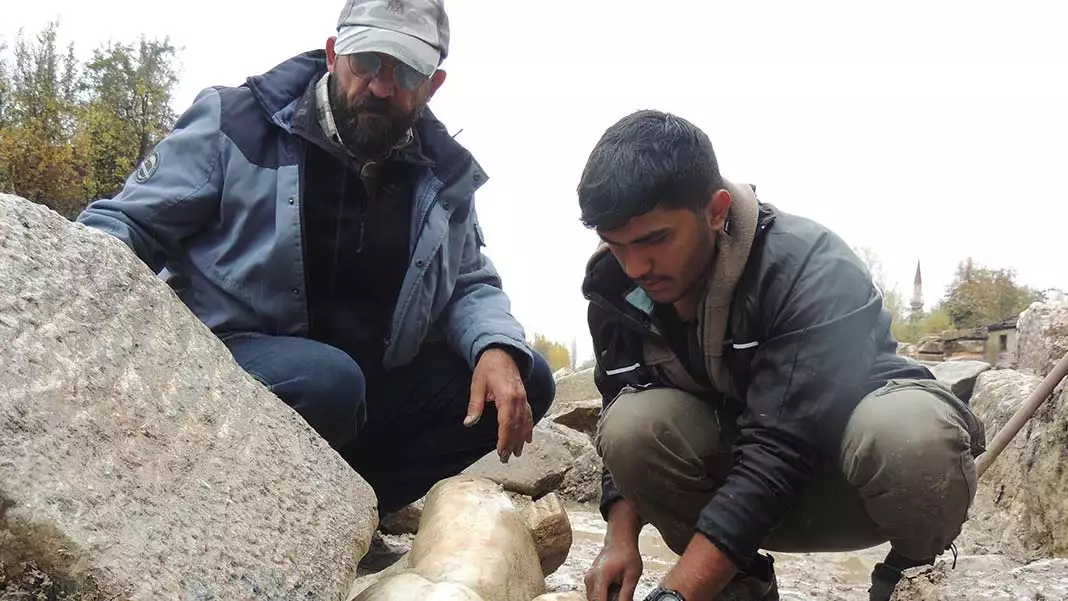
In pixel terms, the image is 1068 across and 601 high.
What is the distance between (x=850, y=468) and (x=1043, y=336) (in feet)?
8.49

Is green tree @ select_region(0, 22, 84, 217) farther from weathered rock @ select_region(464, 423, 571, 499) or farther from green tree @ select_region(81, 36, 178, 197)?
weathered rock @ select_region(464, 423, 571, 499)

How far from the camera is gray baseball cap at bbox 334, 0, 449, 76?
8.93 feet

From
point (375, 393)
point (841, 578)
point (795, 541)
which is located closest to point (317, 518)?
point (375, 393)

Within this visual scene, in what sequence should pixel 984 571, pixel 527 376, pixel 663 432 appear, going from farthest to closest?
pixel 527 376, pixel 663 432, pixel 984 571

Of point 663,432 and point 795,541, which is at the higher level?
point 663,432

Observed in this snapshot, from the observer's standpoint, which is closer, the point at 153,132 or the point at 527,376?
the point at 527,376

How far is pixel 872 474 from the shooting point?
215 cm

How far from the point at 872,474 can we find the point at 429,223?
4.97 ft

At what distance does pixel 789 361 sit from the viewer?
211cm

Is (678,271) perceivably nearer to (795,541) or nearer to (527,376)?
(527,376)

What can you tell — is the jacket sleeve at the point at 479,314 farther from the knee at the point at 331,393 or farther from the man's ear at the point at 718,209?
the man's ear at the point at 718,209

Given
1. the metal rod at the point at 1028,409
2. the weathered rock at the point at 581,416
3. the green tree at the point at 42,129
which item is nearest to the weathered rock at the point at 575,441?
the weathered rock at the point at 581,416

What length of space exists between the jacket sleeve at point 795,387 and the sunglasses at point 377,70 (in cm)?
131

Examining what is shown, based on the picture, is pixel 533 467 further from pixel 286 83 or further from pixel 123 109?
pixel 123 109
